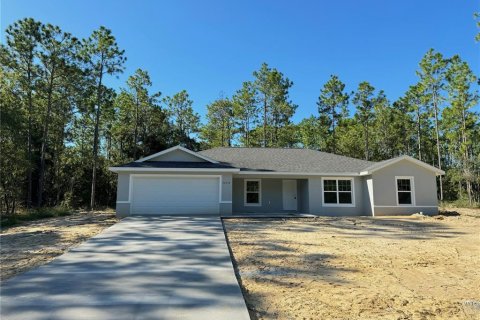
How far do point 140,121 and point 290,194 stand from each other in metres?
18.7

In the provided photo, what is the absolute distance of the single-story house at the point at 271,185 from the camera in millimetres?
16406

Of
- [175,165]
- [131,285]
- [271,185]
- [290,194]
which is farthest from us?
[290,194]

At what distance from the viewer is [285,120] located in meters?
36.2

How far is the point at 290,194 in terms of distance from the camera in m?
19.8

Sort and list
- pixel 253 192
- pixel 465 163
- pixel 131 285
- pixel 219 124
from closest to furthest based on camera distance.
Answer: pixel 131 285, pixel 253 192, pixel 465 163, pixel 219 124

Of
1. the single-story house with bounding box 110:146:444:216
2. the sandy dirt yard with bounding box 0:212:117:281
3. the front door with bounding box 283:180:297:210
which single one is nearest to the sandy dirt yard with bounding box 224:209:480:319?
the sandy dirt yard with bounding box 0:212:117:281

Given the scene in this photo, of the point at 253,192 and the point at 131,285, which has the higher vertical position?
the point at 253,192

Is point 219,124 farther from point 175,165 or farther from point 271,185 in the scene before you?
point 175,165

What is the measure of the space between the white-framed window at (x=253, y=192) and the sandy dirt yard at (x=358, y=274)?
24.9 ft

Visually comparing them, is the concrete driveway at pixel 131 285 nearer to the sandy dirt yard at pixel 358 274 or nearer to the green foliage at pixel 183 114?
the sandy dirt yard at pixel 358 274

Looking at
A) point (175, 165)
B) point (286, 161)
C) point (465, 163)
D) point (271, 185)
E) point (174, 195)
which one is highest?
point (465, 163)

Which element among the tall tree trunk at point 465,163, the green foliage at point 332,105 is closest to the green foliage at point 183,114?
the green foliage at point 332,105

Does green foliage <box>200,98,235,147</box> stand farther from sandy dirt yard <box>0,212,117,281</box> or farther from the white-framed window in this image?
sandy dirt yard <box>0,212,117,281</box>

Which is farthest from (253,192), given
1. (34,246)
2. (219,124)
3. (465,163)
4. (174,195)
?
(465,163)
